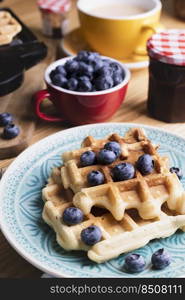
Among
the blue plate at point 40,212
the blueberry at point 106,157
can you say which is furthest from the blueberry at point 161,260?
the blueberry at point 106,157

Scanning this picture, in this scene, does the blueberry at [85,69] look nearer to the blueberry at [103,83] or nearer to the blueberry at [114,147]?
the blueberry at [103,83]

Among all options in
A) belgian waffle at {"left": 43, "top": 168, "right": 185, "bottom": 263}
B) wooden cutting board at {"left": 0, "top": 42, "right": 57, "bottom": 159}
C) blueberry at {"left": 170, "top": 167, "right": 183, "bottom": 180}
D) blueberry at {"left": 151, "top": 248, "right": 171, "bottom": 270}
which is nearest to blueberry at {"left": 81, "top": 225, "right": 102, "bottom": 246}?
belgian waffle at {"left": 43, "top": 168, "right": 185, "bottom": 263}

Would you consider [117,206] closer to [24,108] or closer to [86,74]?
[86,74]

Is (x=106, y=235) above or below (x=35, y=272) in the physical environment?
above

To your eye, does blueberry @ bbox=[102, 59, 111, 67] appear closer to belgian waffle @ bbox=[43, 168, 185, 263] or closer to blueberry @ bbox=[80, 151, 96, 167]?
blueberry @ bbox=[80, 151, 96, 167]

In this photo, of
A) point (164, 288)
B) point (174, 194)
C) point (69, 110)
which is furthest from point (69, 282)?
point (69, 110)

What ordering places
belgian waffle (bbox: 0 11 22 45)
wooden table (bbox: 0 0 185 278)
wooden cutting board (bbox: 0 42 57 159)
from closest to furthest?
wooden table (bbox: 0 0 185 278), wooden cutting board (bbox: 0 42 57 159), belgian waffle (bbox: 0 11 22 45)

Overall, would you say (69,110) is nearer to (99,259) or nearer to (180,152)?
(180,152)
